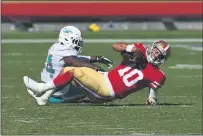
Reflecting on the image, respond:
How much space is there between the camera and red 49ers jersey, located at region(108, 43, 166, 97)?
27.9 feet

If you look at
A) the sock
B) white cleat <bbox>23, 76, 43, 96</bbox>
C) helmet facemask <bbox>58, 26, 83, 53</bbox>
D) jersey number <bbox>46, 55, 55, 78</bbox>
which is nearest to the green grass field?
white cleat <bbox>23, 76, 43, 96</bbox>

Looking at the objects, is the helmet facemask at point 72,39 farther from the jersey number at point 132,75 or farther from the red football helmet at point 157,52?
the red football helmet at point 157,52

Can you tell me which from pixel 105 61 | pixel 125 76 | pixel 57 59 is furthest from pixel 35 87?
pixel 125 76

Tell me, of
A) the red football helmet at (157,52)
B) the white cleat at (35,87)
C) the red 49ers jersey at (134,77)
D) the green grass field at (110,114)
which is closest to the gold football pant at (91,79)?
the red 49ers jersey at (134,77)

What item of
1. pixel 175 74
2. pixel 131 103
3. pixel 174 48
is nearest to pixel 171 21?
pixel 174 48

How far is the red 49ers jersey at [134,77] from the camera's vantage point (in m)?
8.50

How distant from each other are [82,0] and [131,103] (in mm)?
23383

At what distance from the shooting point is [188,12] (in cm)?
3216

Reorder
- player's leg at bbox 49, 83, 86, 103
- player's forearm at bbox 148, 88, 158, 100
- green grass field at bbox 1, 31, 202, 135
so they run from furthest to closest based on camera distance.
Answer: player's leg at bbox 49, 83, 86, 103 → player's forearm at bbox 148, 88, 158, 100 → green grass field at bbox 1, 31, 202, 135

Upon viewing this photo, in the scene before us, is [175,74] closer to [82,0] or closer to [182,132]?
[182,132]

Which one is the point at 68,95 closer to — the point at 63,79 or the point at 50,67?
the point at 50,67

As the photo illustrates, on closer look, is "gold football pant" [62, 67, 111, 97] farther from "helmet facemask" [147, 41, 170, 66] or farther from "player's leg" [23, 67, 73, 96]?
"helmet facemask" [147, 41, 170, 66]

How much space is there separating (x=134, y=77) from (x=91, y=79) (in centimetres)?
48

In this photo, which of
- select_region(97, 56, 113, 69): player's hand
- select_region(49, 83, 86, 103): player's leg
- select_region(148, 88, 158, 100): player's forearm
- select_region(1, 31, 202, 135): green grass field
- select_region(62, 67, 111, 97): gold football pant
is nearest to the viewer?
select_region(1, 31, 202, 135): green grass field
